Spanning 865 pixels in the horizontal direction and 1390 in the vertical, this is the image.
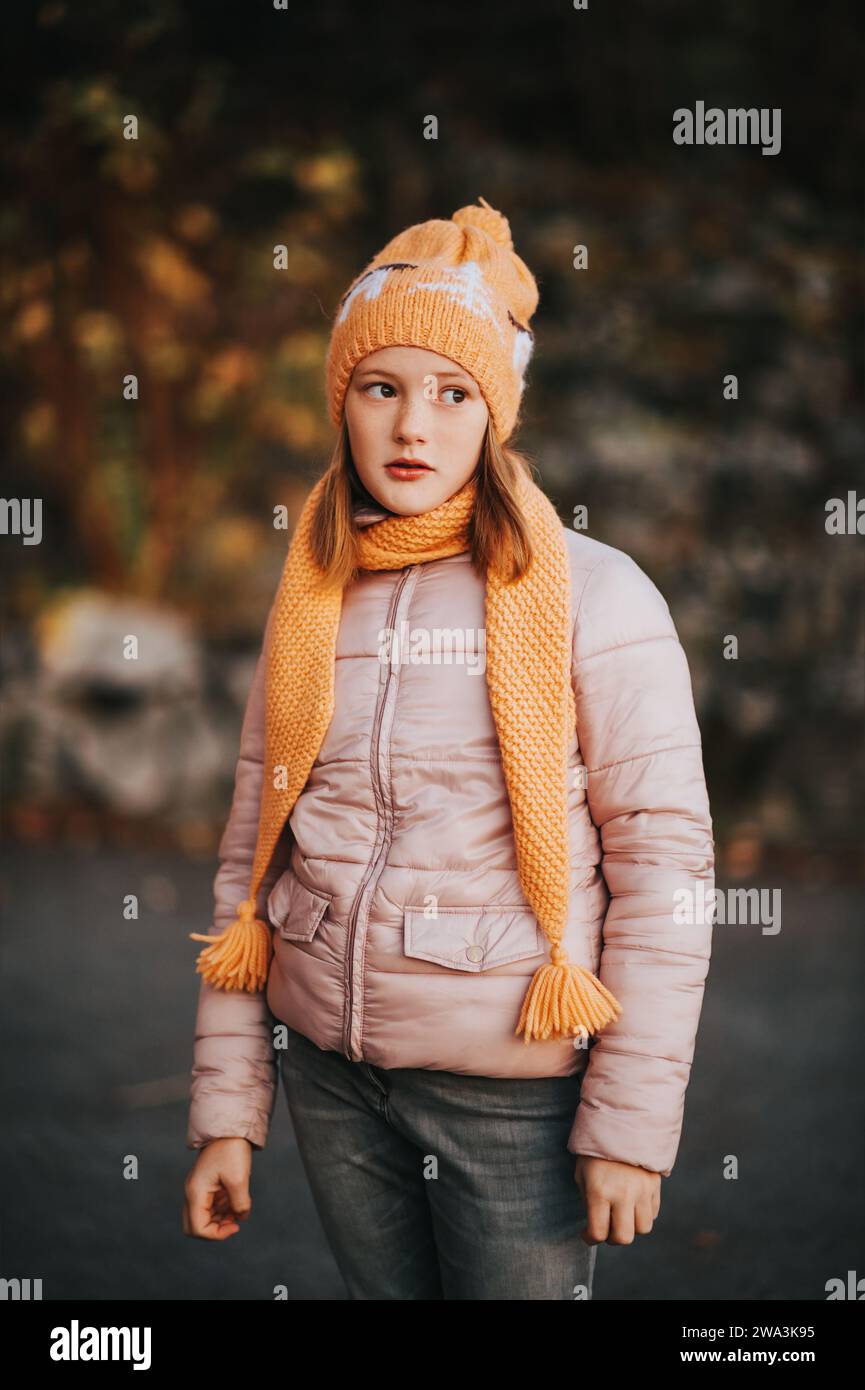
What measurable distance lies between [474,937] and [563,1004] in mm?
137

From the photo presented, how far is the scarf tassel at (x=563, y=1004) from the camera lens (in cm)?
148

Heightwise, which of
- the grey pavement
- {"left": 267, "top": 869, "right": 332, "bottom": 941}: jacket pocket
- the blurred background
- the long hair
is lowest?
the grey pavement

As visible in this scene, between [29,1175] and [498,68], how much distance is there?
5667mm

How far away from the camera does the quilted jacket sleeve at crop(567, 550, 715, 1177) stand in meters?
1.51

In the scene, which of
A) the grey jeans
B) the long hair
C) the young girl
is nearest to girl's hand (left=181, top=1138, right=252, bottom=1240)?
the young girl

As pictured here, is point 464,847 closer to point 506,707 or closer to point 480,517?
point 506,707

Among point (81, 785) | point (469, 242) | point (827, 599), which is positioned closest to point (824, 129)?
point (827, 599)

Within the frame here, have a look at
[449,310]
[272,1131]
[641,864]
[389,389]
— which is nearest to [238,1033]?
[641,864]

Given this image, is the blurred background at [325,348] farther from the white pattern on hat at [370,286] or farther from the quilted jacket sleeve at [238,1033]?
the white pattern on hat at [370,286]

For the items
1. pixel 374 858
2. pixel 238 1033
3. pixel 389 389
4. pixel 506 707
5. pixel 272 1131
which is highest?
pixel 389 389

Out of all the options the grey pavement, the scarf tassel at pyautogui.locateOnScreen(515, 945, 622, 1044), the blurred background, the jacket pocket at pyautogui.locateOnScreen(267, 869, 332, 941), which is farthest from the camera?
the blurred background

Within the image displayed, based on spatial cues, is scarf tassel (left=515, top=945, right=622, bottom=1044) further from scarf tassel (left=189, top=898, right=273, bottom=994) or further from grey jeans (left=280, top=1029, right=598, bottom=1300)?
scarf tassel (left=189, top=898, right=273, bottom=994)

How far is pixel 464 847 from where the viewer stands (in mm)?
1549

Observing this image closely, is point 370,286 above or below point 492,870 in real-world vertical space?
above
